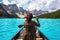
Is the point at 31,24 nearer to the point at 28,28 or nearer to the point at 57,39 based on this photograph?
the point at 28,28

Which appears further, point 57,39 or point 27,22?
point 57,39

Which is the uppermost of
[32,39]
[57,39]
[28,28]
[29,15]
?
[29,15]

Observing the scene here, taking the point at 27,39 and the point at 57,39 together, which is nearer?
the point at 27,39

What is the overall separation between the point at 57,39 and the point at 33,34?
838 inches

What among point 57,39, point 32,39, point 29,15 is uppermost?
point 29,15

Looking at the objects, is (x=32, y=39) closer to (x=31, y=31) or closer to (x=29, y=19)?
(x=31, y=31)

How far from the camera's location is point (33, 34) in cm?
884

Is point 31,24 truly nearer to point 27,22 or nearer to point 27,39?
point 27,22

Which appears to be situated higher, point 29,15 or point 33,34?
point 29,15

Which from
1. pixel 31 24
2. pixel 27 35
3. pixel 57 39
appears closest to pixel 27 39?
pixel 27 35

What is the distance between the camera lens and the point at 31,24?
8.79 meters

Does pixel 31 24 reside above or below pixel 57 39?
above

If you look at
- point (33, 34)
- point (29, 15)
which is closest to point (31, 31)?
point (33, 34)

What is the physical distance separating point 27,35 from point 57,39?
21364 mm
